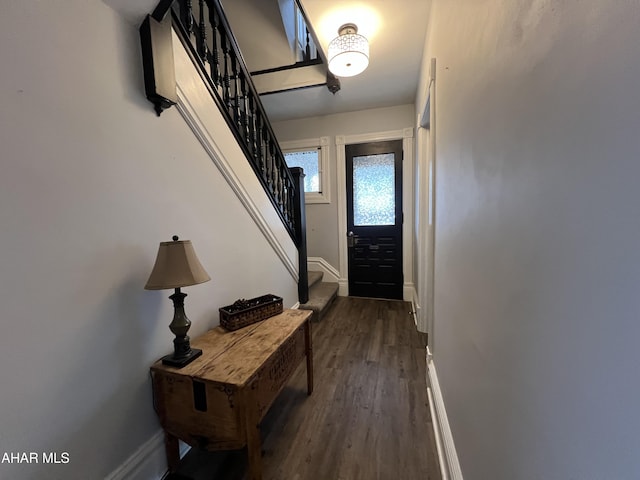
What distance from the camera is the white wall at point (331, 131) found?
3.51 metres

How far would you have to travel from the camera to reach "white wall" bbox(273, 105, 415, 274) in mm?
3508

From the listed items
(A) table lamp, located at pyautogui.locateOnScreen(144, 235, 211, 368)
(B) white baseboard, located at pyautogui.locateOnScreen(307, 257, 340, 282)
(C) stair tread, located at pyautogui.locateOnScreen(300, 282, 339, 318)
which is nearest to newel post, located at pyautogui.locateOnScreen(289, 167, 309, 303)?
(C) stair tread, located at pyautogui.locateOnScreen(300, 282, 339, 318)

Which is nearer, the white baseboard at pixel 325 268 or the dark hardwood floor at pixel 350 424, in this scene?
the dark hardwood floor at pixel 350 424

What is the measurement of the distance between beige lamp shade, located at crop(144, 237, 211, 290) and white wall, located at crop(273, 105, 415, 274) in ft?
9.29

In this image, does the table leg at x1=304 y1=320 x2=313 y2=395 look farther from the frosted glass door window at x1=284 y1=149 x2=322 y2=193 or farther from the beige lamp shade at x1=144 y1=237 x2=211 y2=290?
the frosted glass door window at x1=284 y1=149 x2=322 y2=193

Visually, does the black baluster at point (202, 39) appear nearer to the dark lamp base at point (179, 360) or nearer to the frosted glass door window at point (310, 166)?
the dark lamp base at point (179, 360)

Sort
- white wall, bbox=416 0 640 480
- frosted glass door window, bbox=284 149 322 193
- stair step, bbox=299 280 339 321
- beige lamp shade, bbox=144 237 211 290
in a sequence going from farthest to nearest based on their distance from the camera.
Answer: frosted glass door window, bbox=284 149 322 193 → stair step, bbox=299 280 339 321 → beige lamp shade, bbox=144 237 211 290 → white wall, bbox=416 0 640 480

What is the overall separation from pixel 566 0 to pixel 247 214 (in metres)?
1.87

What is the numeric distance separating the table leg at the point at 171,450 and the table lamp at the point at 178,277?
0.38 m

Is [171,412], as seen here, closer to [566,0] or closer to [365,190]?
[566,0]

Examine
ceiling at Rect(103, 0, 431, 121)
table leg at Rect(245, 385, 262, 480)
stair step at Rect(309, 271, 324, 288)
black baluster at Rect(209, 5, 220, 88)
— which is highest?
ceiling at Rect(103, 0, 431, 121)

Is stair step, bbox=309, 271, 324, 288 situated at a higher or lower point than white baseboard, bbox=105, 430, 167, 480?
higher

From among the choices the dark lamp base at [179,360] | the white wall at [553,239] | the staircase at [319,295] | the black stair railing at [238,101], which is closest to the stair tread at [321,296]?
the staircase at [319,295]

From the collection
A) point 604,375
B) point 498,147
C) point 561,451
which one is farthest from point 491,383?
point 498,147
